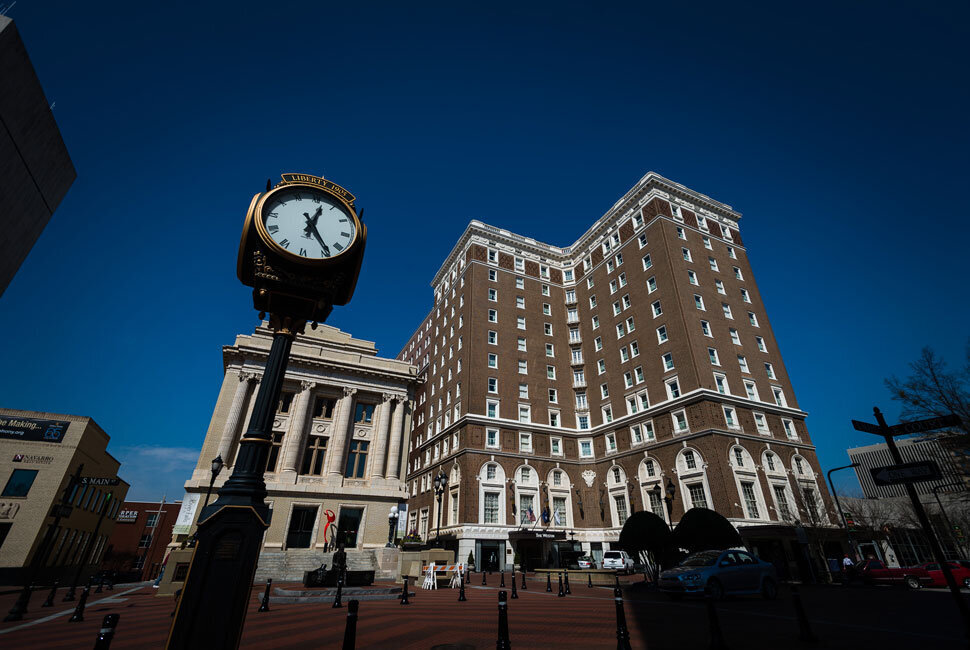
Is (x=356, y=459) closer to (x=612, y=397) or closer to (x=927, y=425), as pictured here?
(x=612, y=397)

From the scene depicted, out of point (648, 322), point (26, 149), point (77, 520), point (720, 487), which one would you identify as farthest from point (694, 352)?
point (77, 520)

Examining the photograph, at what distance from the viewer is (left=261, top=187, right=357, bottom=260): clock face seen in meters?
5.59

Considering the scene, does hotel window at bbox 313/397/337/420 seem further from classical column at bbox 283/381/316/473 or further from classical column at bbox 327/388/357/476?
classical column at bbox 283/381/316/473

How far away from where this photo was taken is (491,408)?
45250 millimetres

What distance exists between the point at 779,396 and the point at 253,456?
4780 cm

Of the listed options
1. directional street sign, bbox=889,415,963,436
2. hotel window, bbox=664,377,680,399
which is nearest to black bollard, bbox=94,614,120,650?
directional street sign, bbox=889,415,963,436

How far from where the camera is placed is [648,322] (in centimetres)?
4412

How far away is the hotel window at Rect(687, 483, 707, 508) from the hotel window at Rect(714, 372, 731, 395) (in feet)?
27.6

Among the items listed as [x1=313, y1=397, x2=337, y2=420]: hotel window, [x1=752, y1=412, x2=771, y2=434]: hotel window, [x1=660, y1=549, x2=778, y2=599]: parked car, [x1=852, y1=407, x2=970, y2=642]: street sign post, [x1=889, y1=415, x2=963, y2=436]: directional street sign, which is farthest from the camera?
[x1=752, y1=412, x2=771, y2=434]: hotel window

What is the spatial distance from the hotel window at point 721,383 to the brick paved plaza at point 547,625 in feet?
75.4

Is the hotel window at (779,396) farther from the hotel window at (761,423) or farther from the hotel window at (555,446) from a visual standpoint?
the hotel window at (555,446)

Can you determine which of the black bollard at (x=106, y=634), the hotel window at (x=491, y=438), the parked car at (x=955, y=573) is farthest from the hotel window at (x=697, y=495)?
the black bollard at (x=106, y=634)

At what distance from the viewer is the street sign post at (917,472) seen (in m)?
8.12

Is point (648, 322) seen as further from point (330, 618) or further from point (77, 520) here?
point (77, 520)
